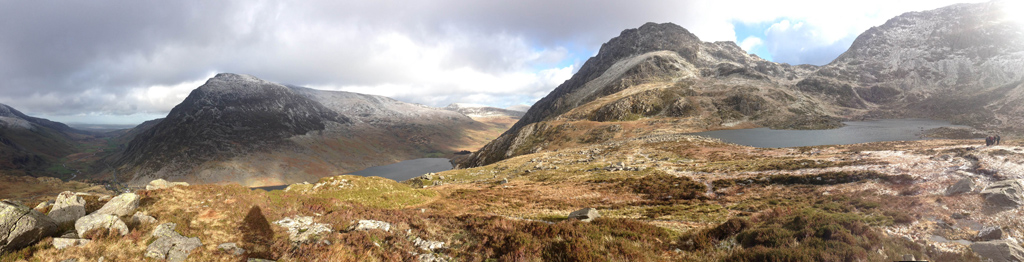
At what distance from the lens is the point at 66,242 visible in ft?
32.9

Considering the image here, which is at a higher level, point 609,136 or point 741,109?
point 741,109

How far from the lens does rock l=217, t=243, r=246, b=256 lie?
1162cm

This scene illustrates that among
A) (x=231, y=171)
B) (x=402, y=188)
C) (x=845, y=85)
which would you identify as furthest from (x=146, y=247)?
(x=845, y=85)

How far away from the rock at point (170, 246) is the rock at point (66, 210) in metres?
2.64

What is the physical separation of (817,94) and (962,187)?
192 meters

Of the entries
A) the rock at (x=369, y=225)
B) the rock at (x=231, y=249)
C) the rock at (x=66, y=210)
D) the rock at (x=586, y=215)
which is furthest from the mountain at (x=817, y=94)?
the rock at (x=66, y=210)

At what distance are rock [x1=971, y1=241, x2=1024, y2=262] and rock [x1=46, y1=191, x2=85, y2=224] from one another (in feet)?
102

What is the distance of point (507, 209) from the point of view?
2742cm

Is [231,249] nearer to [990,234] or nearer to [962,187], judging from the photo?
[990,234]

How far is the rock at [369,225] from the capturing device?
1485 centimetres

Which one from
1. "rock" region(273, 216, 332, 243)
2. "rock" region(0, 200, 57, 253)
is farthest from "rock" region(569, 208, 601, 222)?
"rock" region(0, 200, 57, 253)

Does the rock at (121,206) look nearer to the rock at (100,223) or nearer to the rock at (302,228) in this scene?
the rock at (100,223)

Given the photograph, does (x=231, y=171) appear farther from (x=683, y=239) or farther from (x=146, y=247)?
(x=683, y=239)

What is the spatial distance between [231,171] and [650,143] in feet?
732
